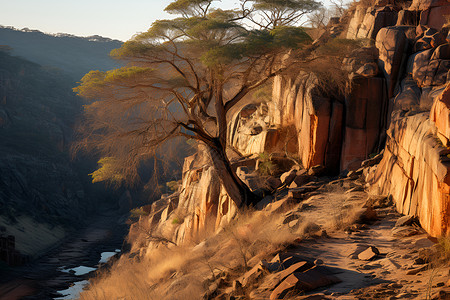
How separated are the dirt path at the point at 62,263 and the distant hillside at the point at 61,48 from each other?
7270 centimetres

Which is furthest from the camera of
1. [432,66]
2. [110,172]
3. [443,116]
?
[110,172]

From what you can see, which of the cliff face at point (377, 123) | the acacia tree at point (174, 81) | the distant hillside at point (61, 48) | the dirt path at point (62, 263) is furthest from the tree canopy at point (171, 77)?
the distant hillside at point (61, 48)

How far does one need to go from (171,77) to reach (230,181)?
384 centimetres

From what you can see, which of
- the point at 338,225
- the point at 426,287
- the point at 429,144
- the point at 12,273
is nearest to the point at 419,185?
the point at 429,144

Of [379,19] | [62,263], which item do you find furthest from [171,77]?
[62,263]

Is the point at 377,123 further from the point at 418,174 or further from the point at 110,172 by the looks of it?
the point at 110,172

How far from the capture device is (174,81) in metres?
13.7

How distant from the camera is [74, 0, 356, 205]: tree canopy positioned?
12.8m

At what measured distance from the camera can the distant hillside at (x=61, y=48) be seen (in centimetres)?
11399

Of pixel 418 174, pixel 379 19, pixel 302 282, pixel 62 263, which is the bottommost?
pixel 62 263

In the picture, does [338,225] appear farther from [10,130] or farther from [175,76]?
[10,130]

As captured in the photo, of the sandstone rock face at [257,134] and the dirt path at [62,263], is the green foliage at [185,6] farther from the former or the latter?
the dirt path at [62,263]

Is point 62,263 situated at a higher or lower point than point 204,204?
lower

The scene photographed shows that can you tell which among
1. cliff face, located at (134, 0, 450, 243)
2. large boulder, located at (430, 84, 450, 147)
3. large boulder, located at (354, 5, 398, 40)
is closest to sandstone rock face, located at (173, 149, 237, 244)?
cliff face, located at (134, 0, 450, 243)
